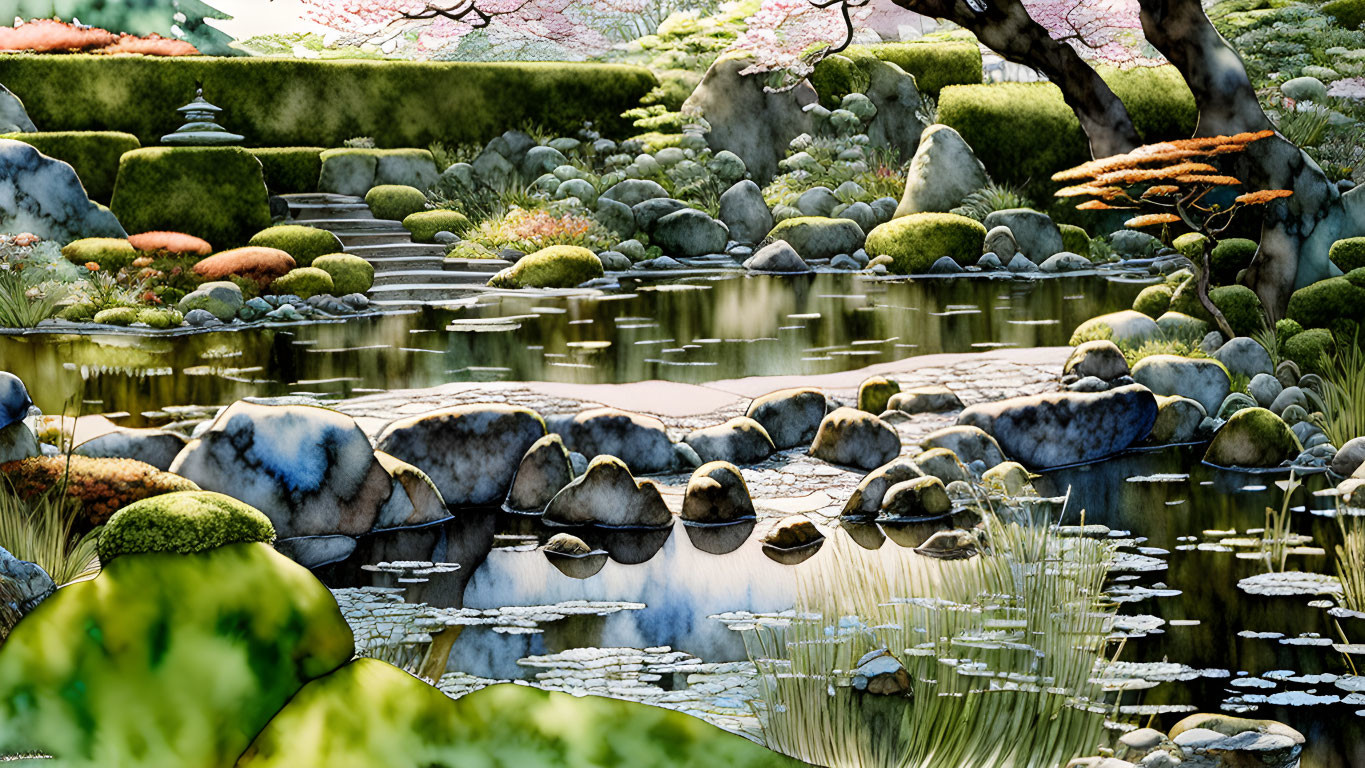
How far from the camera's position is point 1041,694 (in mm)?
3215

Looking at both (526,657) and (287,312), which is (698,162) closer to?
(287,312)

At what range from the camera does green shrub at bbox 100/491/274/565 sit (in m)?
1.24

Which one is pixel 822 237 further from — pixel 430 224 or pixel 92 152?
pixel 92 152

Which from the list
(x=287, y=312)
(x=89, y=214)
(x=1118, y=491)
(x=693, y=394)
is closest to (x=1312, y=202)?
(x=1118, y=491)

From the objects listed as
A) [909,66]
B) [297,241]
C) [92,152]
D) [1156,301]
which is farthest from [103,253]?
[909,66]

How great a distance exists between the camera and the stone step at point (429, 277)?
1650 centimetres

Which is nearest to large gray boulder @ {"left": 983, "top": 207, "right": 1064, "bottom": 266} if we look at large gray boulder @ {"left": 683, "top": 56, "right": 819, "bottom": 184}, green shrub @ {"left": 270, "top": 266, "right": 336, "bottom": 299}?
large gray boulder @ {"left": 683, "top": 56, "right": 819, "bottom": 184}

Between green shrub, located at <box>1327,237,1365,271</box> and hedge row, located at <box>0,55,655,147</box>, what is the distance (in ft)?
52.0

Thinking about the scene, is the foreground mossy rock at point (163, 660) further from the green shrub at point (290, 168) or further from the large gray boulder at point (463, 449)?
the green shrub at point (290, 168)

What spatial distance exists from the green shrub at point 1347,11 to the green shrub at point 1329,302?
16.6 m

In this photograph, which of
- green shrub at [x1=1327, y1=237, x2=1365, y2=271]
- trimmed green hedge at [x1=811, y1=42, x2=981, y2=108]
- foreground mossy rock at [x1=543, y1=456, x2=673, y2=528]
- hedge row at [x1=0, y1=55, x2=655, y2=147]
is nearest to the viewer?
foreground mossy rock at [x1=543, y1=456, x2=673, y2=528]

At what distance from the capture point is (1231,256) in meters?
10.1

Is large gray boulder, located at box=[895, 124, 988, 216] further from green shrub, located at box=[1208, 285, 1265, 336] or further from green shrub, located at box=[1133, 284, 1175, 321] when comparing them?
green shrub, located at box=[1208, 285, 1265, 336]

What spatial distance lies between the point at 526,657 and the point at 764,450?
3.58m
